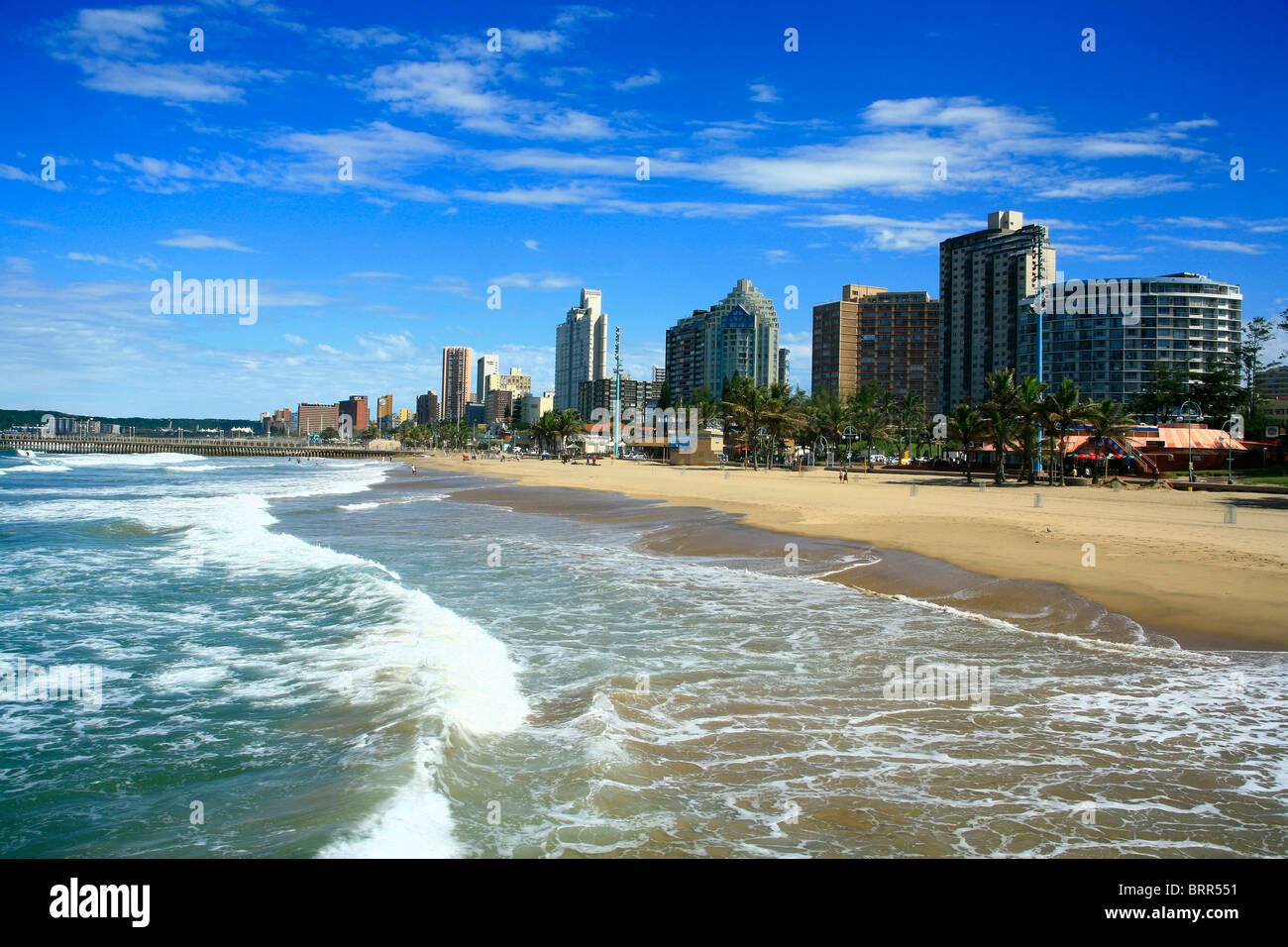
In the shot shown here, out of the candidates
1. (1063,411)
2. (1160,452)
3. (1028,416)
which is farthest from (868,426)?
(1063,411)

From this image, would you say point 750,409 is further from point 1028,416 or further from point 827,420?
point 1028,416

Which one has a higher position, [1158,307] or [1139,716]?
[1158,307]

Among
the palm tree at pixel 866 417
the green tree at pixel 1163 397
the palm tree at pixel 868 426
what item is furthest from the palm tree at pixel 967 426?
the palm tree at pixel 868 426

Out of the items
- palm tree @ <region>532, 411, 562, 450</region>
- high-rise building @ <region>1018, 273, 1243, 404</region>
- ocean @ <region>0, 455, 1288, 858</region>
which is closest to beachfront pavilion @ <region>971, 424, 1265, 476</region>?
ocean @ <region>0, 455, 1288, 858</region>

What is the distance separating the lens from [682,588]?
1436 centimetres

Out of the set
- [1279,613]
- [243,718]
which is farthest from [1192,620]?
[243,718]

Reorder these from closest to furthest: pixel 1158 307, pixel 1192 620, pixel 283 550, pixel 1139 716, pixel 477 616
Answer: pixel 1139 716 → pixel 1192 620 → pixel 477 616 → pixel 283 550 → pixel 1158 307

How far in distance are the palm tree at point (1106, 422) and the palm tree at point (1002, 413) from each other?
3795 mm

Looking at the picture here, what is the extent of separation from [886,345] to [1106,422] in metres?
125

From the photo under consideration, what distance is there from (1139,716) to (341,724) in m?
7.64

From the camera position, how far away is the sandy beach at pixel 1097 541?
38.0 feet

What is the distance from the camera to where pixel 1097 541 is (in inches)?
736

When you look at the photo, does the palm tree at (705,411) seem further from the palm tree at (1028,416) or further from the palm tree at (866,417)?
the palm tree at (1028,416)
